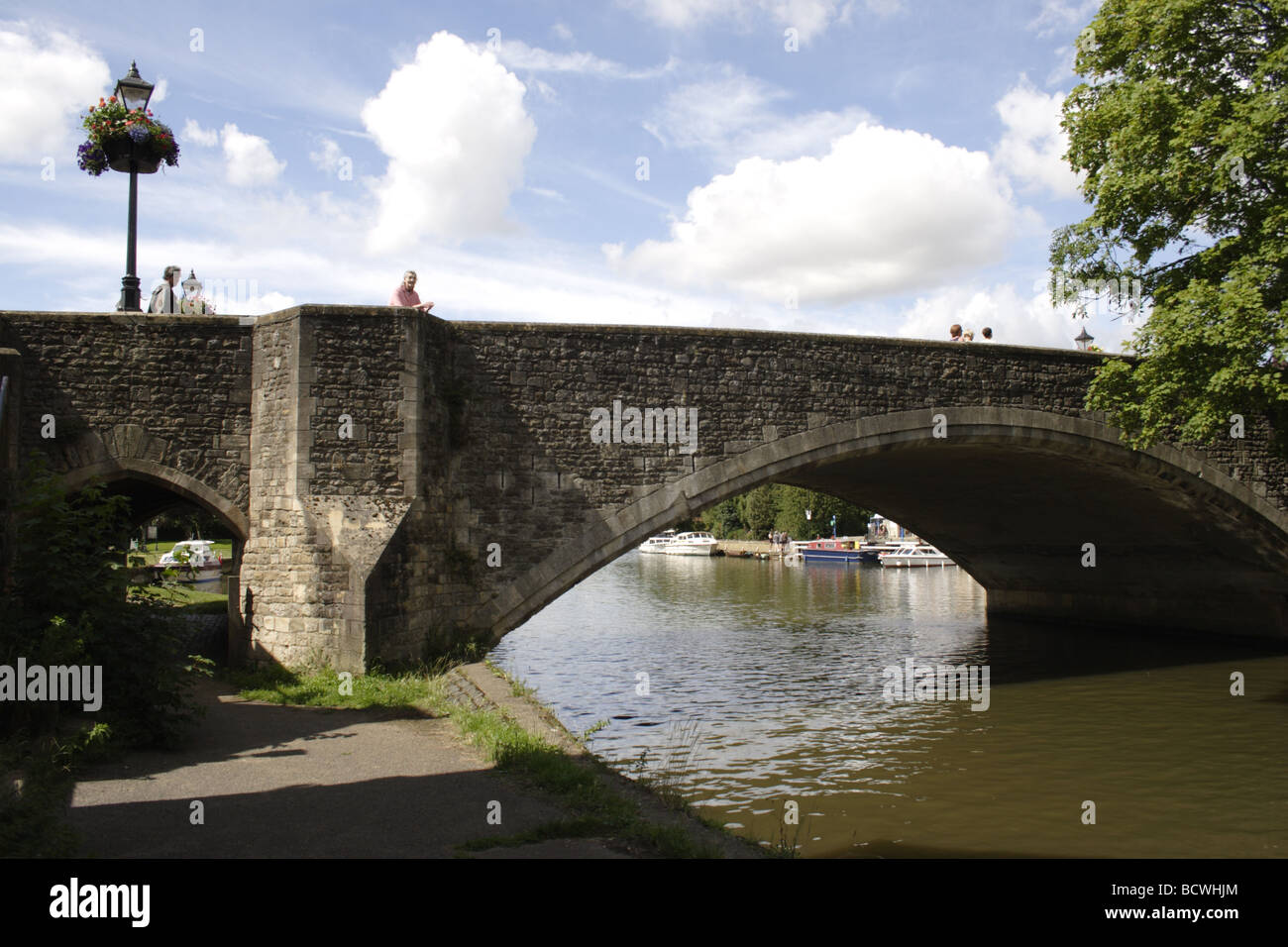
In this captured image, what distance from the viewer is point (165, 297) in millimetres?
11484

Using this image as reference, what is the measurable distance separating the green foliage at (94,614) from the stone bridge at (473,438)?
277 cm

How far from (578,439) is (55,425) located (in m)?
5.75

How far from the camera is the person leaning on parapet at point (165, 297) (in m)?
11.5

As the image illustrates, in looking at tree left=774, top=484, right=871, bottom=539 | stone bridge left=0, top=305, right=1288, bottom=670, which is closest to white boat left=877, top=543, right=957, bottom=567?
tree left=774, top=484, right=871, bottom=539

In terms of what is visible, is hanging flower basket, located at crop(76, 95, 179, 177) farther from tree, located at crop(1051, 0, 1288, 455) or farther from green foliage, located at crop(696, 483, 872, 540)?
green foliage, located at crop(696, 483, 872, 540)

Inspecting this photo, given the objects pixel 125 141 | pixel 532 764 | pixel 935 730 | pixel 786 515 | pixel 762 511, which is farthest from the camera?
pixel 762 511

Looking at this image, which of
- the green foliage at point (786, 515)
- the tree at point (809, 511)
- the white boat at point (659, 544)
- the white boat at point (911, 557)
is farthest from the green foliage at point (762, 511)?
the white boat at point (911, 557)

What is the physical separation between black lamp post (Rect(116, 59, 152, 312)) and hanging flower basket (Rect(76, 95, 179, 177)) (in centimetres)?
9

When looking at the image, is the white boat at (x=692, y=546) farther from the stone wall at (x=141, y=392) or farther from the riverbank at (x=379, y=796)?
the riverbank at (x=379, y=796)

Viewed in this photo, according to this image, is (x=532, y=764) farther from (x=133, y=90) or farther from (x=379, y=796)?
(x=133, y=90)

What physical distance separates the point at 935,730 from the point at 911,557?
110ft

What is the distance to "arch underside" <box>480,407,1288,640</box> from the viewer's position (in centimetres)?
1226

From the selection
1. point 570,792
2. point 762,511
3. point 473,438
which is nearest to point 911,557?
point 762,511
